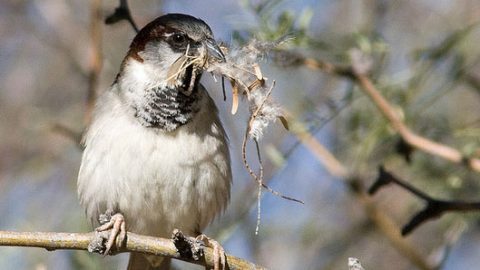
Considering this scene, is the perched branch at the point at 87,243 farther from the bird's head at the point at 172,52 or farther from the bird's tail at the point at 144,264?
the bird's tail at the point at 144,264

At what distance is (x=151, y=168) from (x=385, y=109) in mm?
1002

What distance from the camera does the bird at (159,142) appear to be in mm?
3834

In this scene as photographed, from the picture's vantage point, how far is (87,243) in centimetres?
321

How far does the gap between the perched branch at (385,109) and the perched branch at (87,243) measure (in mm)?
963

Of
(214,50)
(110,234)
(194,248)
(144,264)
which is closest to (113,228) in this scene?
(110,234)

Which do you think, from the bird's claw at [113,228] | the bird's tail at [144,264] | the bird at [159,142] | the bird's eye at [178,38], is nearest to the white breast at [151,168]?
the bird at [159,142]

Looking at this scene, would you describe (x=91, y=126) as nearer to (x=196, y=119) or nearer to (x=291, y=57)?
(x=196, y=119)

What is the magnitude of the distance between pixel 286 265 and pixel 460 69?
173 centimetres

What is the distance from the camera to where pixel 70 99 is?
6.06 metres

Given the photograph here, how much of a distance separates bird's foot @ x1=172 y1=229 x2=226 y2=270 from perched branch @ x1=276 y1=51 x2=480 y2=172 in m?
0.90

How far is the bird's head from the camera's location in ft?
12.7


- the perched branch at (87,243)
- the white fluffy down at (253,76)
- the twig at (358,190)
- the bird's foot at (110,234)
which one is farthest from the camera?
the twig at (358,190)

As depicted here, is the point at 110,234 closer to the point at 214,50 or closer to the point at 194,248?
the point at 194,248

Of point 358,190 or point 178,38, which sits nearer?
point 178,38
